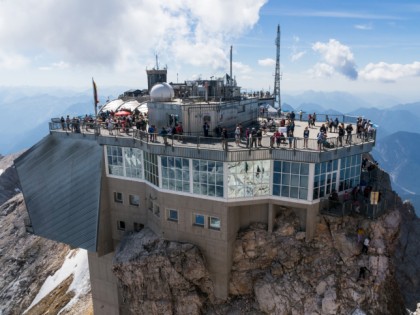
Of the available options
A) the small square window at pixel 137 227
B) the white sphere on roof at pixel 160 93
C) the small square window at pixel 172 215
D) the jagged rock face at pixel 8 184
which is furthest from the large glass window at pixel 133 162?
the jagged rock face at pixel 8 184

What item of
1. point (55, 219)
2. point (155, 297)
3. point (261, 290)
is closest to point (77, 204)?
point (55, 219)

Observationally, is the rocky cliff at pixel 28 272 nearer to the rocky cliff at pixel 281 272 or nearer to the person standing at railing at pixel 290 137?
the rocky cliff at pixel 281 272

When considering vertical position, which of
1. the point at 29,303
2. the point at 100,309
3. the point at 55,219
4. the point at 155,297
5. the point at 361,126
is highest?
the point at 361,126

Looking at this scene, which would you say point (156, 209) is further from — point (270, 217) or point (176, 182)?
point (270, 217)

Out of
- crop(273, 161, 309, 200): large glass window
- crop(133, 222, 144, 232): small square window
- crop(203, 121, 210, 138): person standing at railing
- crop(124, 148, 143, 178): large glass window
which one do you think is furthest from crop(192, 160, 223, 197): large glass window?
crop(133, 222, 144, 232): small square window

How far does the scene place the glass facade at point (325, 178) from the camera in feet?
86.2

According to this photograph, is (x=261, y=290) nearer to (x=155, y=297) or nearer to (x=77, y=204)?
(x=155, y=297)

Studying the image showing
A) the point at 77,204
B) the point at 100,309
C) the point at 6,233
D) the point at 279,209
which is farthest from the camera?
the point at 6,233

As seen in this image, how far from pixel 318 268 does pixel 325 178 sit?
6.89m

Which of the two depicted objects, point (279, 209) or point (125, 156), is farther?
point (125, 156)

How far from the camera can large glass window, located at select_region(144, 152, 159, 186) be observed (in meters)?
29.3

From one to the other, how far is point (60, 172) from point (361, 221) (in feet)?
93.9

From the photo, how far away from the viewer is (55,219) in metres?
35.4

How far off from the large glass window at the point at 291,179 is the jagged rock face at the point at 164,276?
8.74 m
